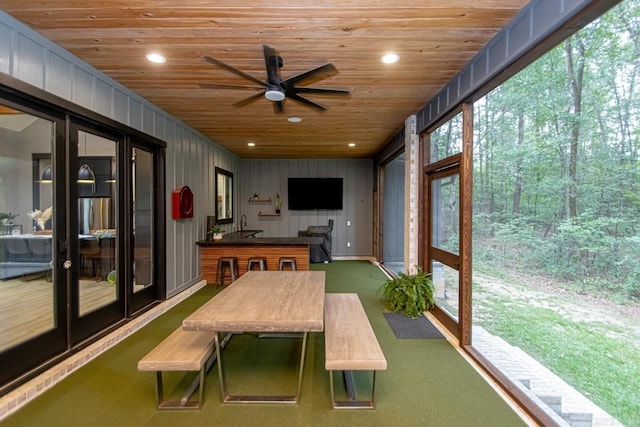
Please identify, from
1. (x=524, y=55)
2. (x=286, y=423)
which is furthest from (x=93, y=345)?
(x=524, y=55)

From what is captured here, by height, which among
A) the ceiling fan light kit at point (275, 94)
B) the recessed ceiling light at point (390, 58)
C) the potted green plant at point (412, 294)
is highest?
the recessed ceiling light at point (390, 58)

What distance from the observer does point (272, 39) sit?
8.46 ft

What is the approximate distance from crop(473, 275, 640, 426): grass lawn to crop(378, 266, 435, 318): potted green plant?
0.80 meters

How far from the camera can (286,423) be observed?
6.77 feet

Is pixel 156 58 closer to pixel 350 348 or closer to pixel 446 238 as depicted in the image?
pixel 350 348

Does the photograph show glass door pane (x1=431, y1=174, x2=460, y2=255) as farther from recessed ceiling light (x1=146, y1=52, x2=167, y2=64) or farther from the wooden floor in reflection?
the wooden floor in reflection

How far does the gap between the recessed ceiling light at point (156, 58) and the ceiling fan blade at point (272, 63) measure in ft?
3.25

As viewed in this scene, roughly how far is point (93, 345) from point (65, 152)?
1834mm

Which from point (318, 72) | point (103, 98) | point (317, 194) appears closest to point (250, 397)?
point (318, 72)

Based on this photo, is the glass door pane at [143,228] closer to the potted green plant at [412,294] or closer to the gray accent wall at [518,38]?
the potted green plant at [412,294]

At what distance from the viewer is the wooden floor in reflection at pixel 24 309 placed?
2.40m

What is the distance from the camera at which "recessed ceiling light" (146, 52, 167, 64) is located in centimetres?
281

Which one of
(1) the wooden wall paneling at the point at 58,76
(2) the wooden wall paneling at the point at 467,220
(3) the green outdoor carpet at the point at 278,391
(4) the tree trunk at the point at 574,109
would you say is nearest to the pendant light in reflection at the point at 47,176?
(1) the wooden wall paneling at the point at 58,76

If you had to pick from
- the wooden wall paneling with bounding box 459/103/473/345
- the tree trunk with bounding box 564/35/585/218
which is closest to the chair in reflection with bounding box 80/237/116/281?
the wooden wall paneling with bounding box 459/103/473/345
